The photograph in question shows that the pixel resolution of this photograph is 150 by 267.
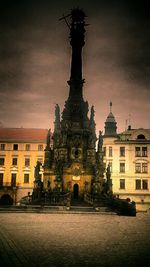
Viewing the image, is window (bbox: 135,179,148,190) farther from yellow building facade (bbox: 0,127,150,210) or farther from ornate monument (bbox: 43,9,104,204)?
ornate monument (bbox: 43,9,104,204)

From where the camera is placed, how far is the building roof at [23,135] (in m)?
63.1

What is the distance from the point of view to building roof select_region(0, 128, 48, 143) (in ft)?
207

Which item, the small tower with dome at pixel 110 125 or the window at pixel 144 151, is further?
the small tower with dome at pixel 110 125

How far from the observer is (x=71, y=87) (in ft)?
164

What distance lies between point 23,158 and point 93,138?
20074mm

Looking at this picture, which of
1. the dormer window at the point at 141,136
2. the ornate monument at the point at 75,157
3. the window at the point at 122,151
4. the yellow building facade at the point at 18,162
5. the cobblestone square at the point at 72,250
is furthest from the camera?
the dormer window at the point at 141,136

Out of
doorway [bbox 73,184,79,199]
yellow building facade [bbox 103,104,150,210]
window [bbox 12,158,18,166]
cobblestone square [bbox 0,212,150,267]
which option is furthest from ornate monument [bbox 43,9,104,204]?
cobblestone square [bbox 0,212,150,267]

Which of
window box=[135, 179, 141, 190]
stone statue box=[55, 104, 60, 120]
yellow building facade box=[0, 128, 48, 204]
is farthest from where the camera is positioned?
yellow building facade box=[0, 128, 48, 204]

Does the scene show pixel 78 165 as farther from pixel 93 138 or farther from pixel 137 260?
pixel 137 260

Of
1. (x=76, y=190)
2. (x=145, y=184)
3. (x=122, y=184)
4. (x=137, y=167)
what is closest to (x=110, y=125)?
(x=137, y=167)

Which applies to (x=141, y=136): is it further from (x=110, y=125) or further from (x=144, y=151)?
(x=110, y=125)

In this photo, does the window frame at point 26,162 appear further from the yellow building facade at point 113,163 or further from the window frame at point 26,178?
the window frame at point 26,178

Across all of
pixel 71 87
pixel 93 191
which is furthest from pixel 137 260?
pixel 71 87

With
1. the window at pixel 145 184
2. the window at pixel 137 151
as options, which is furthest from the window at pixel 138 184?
the window at pixel 137 151
